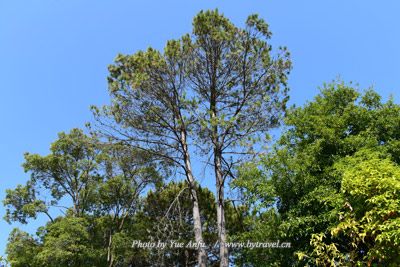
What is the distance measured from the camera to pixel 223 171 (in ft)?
42.7

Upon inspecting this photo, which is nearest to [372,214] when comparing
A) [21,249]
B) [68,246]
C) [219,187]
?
[219,187]

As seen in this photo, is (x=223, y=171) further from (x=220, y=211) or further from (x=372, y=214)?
(x=372, y=214)

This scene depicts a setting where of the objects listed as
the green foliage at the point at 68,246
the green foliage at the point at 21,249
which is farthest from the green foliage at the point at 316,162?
the green foliage at the point at 21,249

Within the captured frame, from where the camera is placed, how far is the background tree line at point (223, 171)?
7.36m

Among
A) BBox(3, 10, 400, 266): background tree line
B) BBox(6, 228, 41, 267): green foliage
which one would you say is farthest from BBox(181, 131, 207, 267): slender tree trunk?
BBox(6, 228, 41, 267): green foliage

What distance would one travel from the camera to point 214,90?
1313cm

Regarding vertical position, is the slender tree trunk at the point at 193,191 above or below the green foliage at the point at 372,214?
above

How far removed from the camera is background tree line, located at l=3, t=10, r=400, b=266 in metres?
7.36

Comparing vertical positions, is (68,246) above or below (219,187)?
below

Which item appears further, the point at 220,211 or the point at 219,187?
the point at 219,187

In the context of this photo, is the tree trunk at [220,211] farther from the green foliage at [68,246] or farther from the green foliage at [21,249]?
the green foliage at [21,249]

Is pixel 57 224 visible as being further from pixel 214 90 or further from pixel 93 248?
pixel 214 90

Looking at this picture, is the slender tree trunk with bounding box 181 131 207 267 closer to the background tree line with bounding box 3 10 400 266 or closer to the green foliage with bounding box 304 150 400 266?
the background tree line with bounding box 3 10 400 266

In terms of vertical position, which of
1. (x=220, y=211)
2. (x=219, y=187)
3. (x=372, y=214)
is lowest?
(x=372, y=214)
